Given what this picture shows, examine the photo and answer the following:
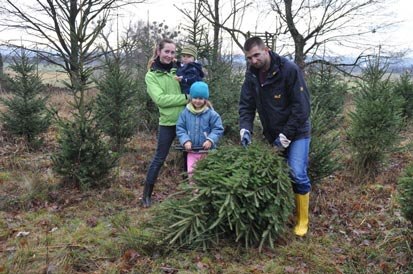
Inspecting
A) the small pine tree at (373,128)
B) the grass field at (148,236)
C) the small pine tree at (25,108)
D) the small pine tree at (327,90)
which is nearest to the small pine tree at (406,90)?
the small pine tree at (327,90)

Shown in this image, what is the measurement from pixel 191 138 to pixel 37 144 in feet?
17.3

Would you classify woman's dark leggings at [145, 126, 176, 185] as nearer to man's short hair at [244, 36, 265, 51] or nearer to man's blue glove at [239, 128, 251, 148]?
man's blue glove at [239, 128, 251, 148]

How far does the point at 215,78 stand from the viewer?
317 inches

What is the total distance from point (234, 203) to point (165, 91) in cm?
193

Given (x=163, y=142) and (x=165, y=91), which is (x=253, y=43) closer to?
(x=165, y=91)

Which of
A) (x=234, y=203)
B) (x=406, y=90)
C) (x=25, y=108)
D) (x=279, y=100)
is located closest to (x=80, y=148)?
(x=234, y=203)

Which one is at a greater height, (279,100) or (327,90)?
(327,90)

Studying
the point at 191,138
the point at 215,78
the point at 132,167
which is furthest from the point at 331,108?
the point at 191,138

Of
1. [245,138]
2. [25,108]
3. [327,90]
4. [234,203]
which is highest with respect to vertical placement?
[327,90]

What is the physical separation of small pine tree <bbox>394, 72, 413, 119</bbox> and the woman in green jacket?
9.92 metres

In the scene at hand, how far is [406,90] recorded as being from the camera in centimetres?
1270

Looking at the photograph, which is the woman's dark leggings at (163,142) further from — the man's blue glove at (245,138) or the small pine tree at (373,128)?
the small pine tree at (373,128)

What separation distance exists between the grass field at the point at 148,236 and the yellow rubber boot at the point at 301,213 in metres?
0.10

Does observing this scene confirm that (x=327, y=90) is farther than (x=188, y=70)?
Yes
